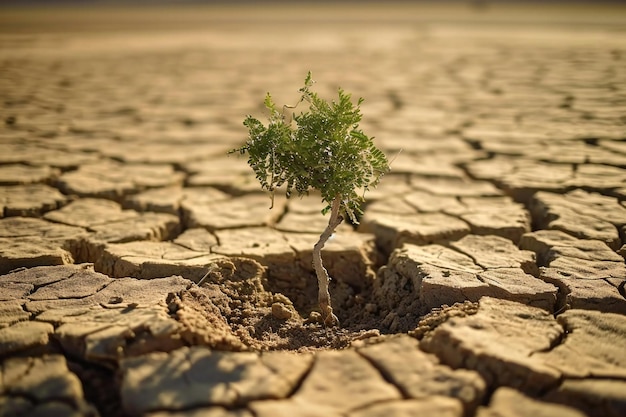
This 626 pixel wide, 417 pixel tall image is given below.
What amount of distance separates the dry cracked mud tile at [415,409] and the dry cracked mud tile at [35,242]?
1333 mm

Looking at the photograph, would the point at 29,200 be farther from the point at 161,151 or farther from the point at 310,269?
the point at 310,269

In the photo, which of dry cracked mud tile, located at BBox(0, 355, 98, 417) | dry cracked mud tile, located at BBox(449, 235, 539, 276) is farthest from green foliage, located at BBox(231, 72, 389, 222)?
dry cracked mud tile, located at BBox(0, 355, 98, 417)

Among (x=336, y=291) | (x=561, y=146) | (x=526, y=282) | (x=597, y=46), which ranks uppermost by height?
(x=597, y=46)

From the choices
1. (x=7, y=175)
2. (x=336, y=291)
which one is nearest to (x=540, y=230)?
(x=336, y=291)

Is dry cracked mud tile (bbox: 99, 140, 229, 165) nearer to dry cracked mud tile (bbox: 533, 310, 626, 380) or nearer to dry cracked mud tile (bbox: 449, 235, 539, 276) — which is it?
dry cracked mud tile (bbox: 449, 235, 539, 276)

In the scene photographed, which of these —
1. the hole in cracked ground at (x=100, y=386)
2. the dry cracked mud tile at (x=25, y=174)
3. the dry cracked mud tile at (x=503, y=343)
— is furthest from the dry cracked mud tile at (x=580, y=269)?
the dry cracked mud tile at (x=25, y=174)

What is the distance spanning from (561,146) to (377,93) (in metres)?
2.40

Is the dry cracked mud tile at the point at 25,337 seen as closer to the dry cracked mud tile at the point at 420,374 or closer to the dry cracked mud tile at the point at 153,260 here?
the dry cracked mud tile at the point at 153,260

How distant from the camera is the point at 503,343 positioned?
1490 mm

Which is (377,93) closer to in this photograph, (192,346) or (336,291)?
(336,291)

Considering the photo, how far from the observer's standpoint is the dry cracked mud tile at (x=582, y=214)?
7.48 feet

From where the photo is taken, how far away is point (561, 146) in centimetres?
346

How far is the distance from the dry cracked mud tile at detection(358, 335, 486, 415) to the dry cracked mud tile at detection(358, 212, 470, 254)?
33.4 inches

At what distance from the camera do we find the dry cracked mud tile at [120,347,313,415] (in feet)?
4.21
